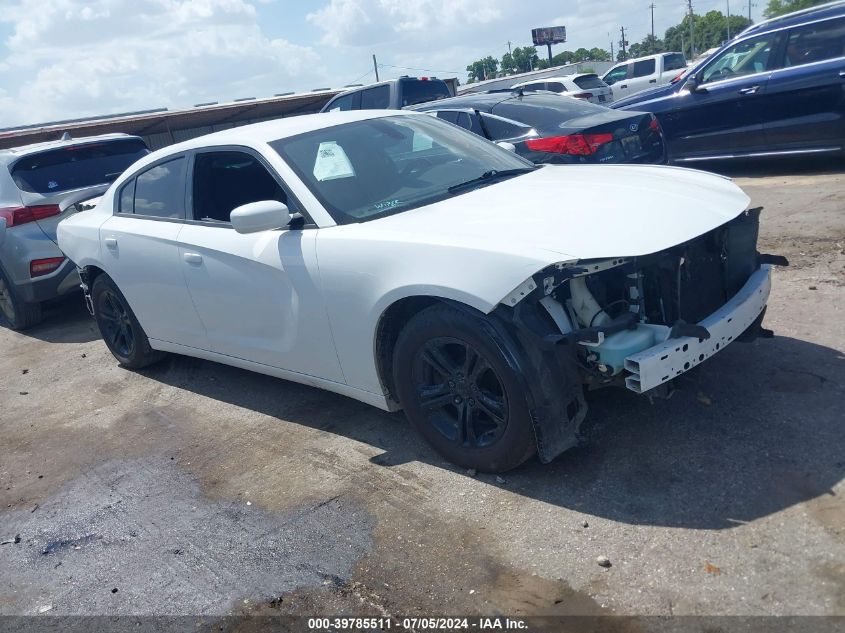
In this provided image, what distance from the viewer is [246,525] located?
3.84 meters

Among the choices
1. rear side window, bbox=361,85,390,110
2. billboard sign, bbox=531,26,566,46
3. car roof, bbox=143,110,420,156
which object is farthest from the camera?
billboard sign, bbox=531,26,566,46

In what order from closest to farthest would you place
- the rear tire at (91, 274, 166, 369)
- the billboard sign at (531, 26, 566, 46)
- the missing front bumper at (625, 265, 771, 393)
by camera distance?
the missing front bumper at (625, 265, 771, 393) < the rear tire at (91, 274, 166, 369) < the billboard sign at (531, 26, 566, 46)

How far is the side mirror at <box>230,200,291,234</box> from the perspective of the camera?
411 centimetres

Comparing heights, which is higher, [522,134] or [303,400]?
[522,134]

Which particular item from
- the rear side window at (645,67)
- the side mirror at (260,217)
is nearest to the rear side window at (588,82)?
the rear side window at (645,67)

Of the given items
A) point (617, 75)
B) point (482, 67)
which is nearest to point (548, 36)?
point (482, 67)

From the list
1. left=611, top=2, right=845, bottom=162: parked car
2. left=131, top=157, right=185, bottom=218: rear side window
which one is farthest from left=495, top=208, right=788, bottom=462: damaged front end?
left=611, top=2, right=845, bottom=162: parked car

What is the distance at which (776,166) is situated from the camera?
34.6 feet

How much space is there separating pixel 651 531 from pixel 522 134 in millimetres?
5374

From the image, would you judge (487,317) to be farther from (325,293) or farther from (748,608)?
(748,608)

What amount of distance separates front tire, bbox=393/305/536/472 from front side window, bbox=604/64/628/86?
25359 mm

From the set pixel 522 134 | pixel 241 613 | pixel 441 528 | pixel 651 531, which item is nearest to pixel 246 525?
pixel 241 613

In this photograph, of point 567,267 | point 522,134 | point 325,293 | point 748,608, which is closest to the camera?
point 748,608

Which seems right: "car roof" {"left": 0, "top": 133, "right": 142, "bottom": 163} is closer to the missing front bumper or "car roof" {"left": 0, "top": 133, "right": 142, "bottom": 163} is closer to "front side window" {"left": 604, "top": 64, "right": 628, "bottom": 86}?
the missing front bumper
